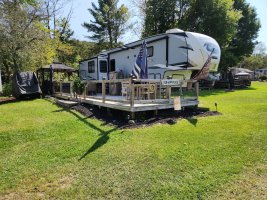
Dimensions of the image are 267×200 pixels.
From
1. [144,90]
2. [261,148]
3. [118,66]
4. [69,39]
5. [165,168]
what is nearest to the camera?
[165,168]

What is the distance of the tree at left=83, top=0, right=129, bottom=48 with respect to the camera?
117ft

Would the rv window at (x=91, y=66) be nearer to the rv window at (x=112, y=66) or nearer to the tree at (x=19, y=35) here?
the rv window at (x=112, y=66)

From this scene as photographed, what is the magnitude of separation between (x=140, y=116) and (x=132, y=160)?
3.08 meters

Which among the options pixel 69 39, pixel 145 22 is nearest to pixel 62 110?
pixel 145 22

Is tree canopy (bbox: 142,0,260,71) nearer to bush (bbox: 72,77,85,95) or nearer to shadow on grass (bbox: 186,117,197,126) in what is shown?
bush (bbox: 72,77,85,95)

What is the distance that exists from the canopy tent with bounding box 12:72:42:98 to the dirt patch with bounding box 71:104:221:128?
17.0 ft

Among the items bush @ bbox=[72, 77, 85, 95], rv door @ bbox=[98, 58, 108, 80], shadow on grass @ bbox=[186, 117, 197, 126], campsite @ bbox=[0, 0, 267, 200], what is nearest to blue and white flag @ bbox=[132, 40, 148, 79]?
campsite @ bbox=[0, 0, 267, 200]

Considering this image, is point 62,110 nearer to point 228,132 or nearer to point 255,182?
point 228,132

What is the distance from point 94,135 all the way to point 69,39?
35457mm

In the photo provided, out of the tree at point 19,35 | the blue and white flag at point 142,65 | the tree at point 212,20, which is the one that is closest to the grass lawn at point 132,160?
the blue and white flag at point 142,65

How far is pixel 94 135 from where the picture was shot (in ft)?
21.1

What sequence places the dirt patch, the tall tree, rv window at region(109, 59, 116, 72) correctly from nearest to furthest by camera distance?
the dirt patch < rv window at region(109, 59, 116, 72) < the tall tree

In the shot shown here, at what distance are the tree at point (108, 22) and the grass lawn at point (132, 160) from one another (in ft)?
99.3

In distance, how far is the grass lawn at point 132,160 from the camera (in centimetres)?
389
